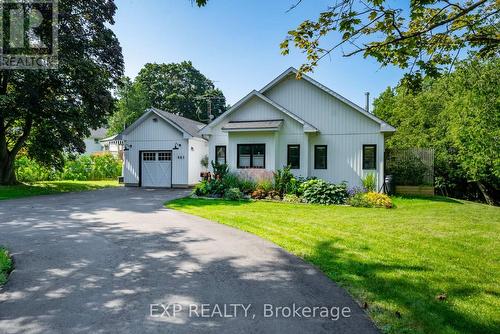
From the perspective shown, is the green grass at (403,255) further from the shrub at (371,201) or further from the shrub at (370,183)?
the shrub at (370,183)

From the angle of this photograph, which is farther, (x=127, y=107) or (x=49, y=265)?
(x=127, y=107)

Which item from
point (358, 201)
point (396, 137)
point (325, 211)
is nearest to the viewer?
point (325, 211)

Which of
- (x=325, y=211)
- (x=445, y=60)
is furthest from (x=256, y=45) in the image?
(x=445, y=60)

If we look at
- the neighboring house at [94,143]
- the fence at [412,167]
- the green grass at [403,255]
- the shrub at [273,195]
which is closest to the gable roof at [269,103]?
the shrub at [273,195]

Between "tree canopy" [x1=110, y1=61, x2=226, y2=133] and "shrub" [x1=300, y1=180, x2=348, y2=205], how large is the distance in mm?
36482

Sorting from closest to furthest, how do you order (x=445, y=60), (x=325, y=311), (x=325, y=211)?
(x=325, y=311), (x=445, y=60), (x=325, y=211)

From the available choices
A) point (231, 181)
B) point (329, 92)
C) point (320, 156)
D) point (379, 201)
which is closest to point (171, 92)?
point (329, 92)

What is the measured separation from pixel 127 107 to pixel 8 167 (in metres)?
30.3

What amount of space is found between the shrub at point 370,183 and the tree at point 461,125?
14.3 feet

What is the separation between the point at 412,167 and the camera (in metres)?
16.9

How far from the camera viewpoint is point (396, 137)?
2580 cm

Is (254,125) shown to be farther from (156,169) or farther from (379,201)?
(156,169)

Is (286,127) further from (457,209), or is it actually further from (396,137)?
(396,137)

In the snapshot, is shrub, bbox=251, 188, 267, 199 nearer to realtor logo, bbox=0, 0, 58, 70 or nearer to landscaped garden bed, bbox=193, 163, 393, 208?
landscaped garden bed, bbox=193, 163, 393, 208
